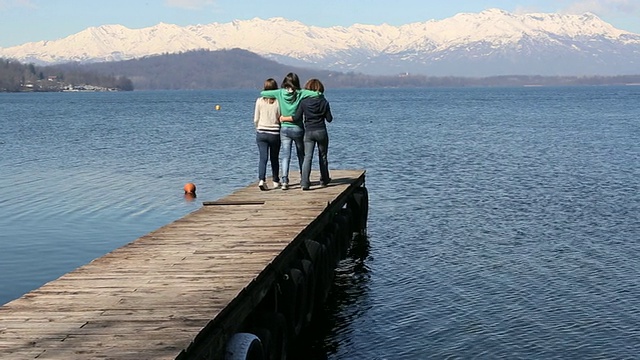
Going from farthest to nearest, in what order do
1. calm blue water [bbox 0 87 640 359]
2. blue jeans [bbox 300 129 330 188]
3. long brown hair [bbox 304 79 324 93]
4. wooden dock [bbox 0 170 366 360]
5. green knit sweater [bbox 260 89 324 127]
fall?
blue jeans [bbox 300 129 330 188] < long brown hair [bbox 304 79 324 93] < green knit sweater [bbox 260 89 324 127] < calm blue water [bbox 0 87 640 359] < wooden dock [bbox 0 170 366 360]

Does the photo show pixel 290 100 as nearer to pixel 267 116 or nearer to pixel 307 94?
pixel 307 94

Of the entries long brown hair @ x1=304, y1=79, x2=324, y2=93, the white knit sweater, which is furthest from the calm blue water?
long brown hair @ x1=304, y1=79, x2=324, y2=93

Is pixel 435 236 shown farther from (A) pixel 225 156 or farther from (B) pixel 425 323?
(A) pixel 225 156

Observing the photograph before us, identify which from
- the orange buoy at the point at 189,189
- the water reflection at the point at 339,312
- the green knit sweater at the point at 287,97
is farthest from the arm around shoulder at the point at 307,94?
the orange buoy at the point at 189,189

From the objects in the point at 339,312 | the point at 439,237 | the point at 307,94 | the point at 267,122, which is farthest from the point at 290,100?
the point at 439,237

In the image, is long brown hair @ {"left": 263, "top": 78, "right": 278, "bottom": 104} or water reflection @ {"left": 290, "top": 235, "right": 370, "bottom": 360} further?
long brown hair @ {"left": 263, "top": 78, "right": 278, "bottom": 104}

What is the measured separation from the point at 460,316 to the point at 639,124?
238 feet

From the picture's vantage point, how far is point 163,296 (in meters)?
9.66

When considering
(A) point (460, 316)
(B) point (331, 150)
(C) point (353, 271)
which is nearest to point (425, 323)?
(A) point (460, 316)

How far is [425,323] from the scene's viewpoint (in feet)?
47.8

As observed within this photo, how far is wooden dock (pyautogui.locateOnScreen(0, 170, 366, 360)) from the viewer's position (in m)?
7.92

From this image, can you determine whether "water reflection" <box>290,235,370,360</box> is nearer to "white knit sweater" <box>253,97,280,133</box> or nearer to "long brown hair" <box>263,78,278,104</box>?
"white knit sweater" <box>253,97,280,133</box>

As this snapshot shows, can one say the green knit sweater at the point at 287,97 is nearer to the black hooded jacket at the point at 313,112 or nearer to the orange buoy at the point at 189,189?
the black hooded jacket at the point at 313,112

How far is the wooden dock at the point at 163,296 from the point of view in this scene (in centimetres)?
792
